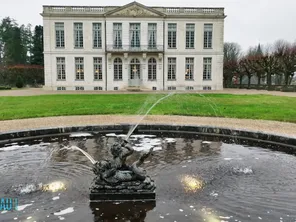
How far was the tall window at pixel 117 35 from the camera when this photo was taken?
115 feet

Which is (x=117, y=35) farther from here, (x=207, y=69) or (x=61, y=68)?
(x=207, y=69)

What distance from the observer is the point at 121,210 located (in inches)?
157

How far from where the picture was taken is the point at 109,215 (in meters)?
3.86

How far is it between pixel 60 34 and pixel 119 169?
33.3 metres

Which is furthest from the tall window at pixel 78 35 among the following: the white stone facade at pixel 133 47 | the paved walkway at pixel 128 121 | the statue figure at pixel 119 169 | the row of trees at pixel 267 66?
the statue figure at pixel 119 169

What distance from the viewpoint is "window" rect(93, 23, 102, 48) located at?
35.0m

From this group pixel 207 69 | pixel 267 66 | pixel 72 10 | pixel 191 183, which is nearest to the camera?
pixel 191 183

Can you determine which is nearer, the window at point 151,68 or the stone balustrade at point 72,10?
the stone balustrade at point 72,10

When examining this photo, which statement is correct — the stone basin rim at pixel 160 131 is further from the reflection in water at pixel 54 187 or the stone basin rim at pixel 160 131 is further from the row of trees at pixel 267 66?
the row of trees at pixel 267 66

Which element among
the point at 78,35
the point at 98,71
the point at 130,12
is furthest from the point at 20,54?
the point at 130,12

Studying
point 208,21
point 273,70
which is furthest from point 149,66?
point 273,70

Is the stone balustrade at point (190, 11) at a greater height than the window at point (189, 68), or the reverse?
the stone balustrade at point (190, 11)

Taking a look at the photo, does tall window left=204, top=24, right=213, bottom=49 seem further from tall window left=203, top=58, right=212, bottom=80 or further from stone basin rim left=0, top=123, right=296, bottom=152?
stone basin rim left=0, top=123, right=296, bottom=152

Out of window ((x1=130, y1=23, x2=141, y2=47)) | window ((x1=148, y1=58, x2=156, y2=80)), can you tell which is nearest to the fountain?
window ((x1=148, y1=58, x2=156, y2=80))
